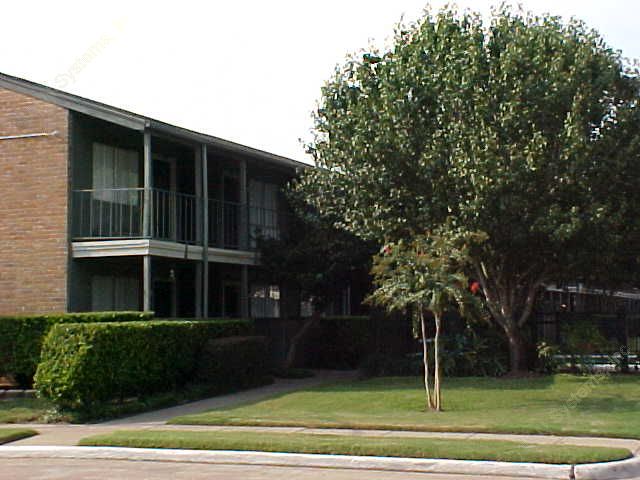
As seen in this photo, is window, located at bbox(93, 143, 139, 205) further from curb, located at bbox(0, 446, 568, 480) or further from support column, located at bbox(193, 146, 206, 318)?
curb, located at bbox(0, 446, 568, 480)

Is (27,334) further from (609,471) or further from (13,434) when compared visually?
(609,471)

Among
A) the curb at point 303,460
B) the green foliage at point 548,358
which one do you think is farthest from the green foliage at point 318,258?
the curb at point 303,460

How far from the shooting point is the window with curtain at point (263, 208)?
25.5 meters

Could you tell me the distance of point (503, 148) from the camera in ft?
62.0

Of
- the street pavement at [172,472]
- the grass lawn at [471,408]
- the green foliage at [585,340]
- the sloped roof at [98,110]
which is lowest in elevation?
the street pavement at [172,472]

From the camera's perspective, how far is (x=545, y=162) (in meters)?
18.9

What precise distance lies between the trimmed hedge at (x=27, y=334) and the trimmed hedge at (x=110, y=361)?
3.07ft

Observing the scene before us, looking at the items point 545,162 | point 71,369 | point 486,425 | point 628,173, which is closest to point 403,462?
point 486,425

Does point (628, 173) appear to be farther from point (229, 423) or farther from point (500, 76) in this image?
point (229, 423)

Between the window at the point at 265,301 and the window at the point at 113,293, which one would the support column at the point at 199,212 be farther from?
the window at the point at 265,301

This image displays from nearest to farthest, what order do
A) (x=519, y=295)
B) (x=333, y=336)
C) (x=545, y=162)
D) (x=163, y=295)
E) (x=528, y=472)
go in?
1. (x=528, y=472)
2. (x=545, y=162)
3. (x=519, y=295)
4. (x=163, y=295)
5. (x=333, y=336)

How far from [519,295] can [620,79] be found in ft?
17.7

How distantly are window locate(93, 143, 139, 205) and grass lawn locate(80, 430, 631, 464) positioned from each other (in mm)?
8219

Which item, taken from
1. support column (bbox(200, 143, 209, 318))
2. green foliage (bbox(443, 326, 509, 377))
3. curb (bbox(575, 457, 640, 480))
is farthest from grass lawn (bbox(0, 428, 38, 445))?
green foliage (bbox(443, 326, 509, 377))
